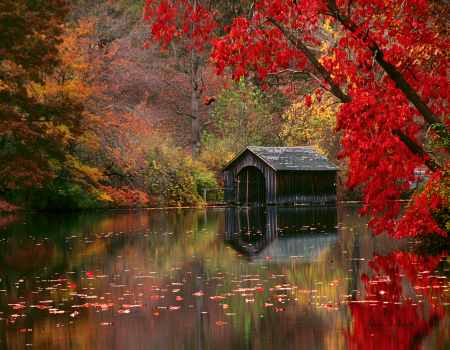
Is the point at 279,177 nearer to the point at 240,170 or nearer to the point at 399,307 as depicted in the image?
the point at 240,170

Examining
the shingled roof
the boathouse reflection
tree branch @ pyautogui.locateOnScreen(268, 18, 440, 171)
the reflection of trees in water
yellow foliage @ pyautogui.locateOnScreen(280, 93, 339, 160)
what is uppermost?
yellow foliage @ pyautogui.locateOnScreen(280, 93, 339, 160)

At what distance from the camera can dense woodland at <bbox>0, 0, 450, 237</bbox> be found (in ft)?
67.3

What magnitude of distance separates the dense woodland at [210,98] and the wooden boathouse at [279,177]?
3.35 meters

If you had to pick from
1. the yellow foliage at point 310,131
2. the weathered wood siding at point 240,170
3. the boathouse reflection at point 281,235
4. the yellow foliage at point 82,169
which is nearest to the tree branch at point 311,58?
the boathouse reflection at point 281,235

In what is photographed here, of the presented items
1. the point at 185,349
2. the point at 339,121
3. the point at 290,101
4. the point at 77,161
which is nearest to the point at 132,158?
the point at 77,161

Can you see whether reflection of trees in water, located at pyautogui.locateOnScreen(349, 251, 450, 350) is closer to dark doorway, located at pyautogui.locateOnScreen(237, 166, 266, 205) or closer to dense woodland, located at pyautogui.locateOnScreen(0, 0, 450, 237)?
dense woodland, located at pyautogui.locateOnScreen(0, 0, 450, 237)

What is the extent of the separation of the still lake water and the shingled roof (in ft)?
95.5

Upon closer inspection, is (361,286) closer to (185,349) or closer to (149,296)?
(149,296)

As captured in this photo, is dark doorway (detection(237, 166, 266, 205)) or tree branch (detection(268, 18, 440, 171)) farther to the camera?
dark doorway (detection(237, 166, 266, 205))

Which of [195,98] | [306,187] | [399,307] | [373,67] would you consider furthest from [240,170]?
[399,307]

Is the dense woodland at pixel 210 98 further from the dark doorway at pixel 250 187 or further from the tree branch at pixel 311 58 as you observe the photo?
the dark doorway at pixel 250 187

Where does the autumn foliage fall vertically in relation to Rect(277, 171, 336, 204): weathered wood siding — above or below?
below

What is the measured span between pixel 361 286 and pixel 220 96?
60.9 metres

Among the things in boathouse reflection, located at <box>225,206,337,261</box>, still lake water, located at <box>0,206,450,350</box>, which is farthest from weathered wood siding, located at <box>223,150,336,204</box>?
still lake water, located at <box>0,206,450,350</box>
